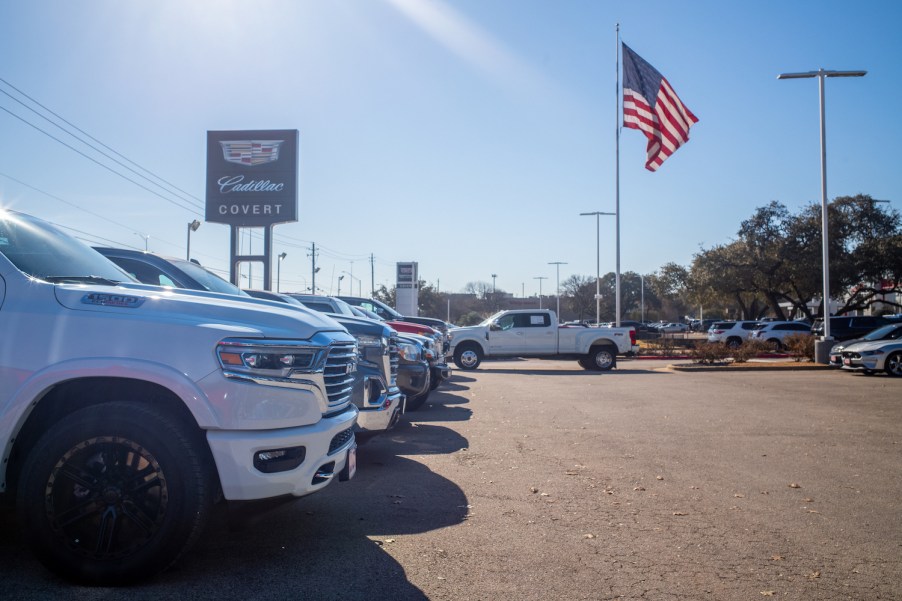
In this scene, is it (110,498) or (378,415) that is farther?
(378,415)

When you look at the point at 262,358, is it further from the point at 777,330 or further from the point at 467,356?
the point at 777,330

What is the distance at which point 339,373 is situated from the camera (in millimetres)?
4691

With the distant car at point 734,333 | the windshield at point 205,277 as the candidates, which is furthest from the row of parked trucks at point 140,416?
the distant car at point 734,333

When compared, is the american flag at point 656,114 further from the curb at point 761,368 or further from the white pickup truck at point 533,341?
the curb at point 761,368

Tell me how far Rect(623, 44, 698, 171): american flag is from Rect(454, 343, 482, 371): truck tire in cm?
808

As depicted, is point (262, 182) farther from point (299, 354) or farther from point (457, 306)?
point (457, 306)

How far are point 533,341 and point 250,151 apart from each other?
11.7 metres

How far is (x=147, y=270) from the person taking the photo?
24.2ft

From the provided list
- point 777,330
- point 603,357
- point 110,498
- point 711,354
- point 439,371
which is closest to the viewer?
point 110,498

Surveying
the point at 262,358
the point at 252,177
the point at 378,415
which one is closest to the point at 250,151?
the point at 252,177

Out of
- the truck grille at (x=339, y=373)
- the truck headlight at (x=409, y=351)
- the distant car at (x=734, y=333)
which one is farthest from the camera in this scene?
the distant car at (x=734, y=333)

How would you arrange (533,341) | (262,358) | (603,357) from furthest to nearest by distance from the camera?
(533,341) < (603,357) < (262,358)

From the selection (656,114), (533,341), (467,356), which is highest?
(656,114)

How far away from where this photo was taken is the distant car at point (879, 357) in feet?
62.5
